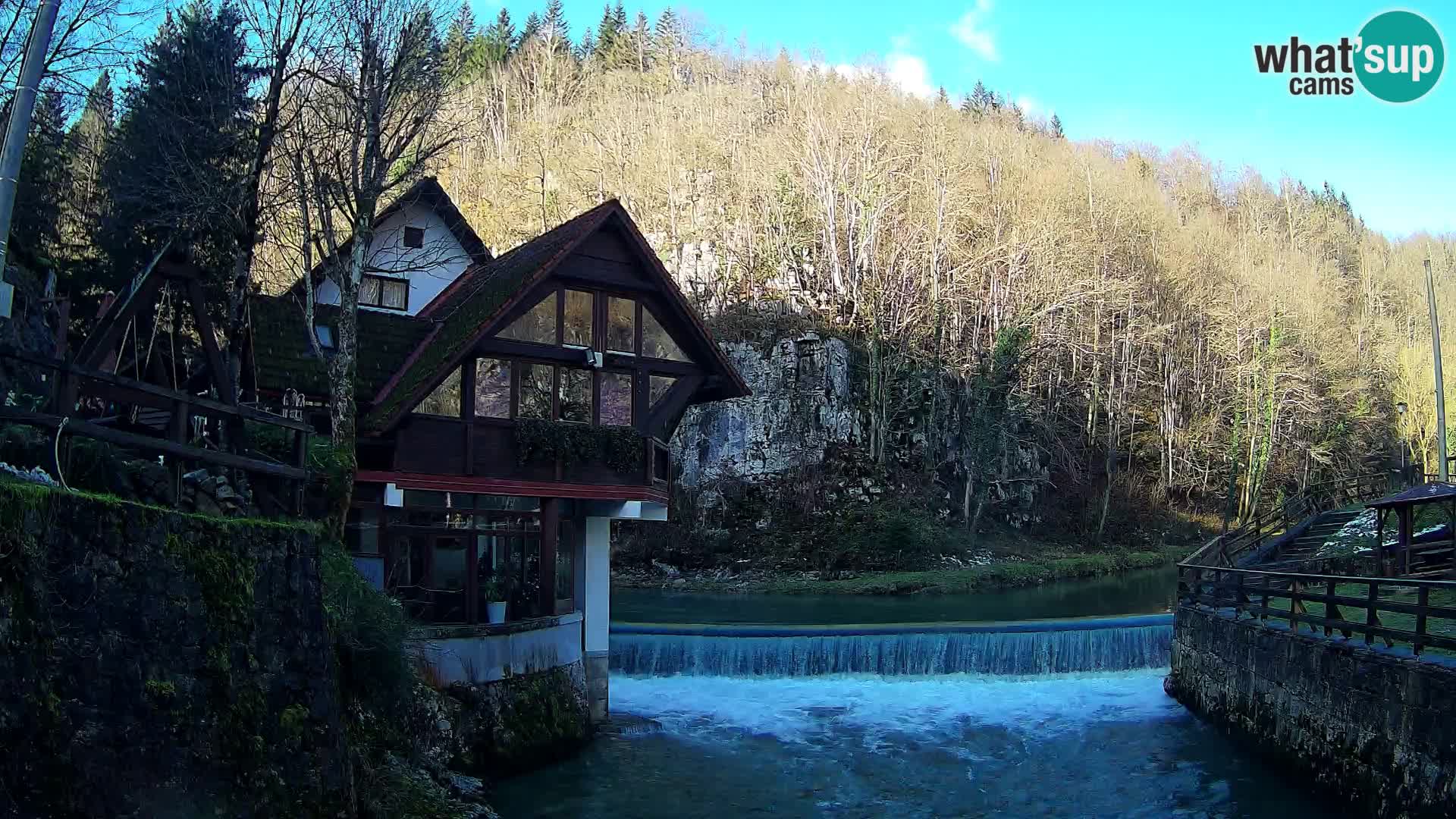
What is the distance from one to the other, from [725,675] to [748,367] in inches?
1132

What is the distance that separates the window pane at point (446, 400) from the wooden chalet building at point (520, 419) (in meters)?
0.03

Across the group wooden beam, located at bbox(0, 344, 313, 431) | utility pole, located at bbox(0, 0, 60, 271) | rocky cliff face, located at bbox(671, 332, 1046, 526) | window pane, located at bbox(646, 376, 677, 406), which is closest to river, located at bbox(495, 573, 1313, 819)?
window pane, located at bbox(646, 376, 677, 406)

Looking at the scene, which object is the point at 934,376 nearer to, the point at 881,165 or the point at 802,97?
the point at 881,165

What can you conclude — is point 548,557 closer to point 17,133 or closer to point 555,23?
point 17,133

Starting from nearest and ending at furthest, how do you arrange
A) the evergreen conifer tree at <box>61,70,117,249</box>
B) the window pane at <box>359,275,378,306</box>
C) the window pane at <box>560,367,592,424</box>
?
the window pane at <box>560,367,592,424</box>
the window pane at <box>359,275,378,306</box>
the evergreen conifer tree at <box>61,70,117,249</box>

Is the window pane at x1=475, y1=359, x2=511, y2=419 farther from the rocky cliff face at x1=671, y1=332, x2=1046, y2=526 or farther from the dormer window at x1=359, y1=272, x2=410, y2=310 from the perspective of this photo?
the rocky cliff face at x1=671, y1=332, x2=1046, y2=526

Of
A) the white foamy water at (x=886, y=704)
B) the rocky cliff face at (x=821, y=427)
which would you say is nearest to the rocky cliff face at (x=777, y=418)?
the rocky cliff face at (x=821, y=427)

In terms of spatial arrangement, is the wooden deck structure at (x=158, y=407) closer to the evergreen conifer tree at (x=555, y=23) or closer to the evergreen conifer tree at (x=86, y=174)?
the evergreen conifer tree at (x=86, y=174)

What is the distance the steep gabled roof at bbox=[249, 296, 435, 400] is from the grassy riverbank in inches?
878

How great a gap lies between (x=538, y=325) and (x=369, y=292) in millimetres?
6457

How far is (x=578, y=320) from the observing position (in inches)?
763

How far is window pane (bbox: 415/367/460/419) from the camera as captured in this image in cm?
1789

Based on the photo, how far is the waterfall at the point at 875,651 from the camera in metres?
24.3

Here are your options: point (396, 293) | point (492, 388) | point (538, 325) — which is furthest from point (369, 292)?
point (492, 388)
